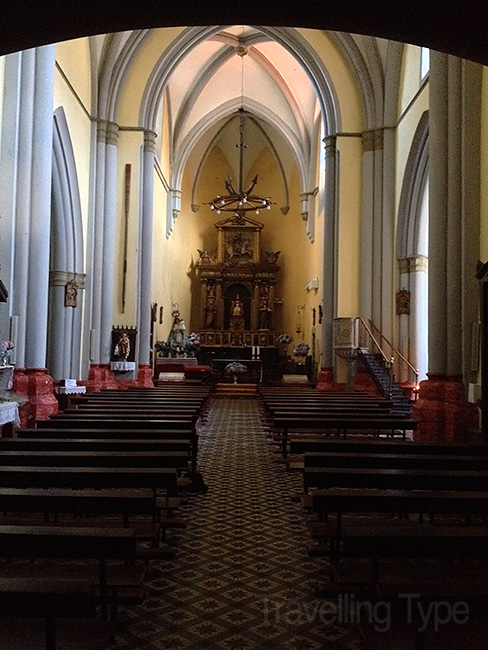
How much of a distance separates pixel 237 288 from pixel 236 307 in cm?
122

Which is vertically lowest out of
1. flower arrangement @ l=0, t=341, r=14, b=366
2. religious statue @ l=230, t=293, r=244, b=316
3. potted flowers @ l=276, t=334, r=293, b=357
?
flower arrangement @ l=0, t=341, r=14, b=366

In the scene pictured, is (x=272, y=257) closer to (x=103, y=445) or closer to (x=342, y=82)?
(x=342, y=82)

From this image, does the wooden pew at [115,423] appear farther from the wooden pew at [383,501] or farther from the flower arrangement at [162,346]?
the flower arrangement at [162,346]

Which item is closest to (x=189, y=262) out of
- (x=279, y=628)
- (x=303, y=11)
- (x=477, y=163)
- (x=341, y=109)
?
(x=341, y=109)

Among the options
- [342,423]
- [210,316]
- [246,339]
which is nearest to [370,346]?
[342,423]

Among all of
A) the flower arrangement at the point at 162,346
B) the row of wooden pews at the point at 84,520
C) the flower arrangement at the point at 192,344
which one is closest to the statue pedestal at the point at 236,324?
the flower arrangement at the point at 192,344

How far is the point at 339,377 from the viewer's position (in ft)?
58.4

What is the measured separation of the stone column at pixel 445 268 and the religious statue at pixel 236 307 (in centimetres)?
1924

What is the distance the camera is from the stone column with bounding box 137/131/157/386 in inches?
716

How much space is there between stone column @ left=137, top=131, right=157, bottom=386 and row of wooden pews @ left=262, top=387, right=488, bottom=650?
13.2 meters

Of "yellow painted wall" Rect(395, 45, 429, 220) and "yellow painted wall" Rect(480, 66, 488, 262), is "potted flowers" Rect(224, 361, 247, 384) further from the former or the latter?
"yellow painted wall" Rect(480, 66, 488, 262)

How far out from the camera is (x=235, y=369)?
78.6ft

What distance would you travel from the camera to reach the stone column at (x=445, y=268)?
9398 millimetres

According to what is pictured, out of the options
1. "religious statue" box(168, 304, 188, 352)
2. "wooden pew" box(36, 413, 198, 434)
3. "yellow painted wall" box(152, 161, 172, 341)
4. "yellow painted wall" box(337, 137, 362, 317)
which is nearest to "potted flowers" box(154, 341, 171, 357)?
"yellow painted wall" box(152, 161, 172, 341)
